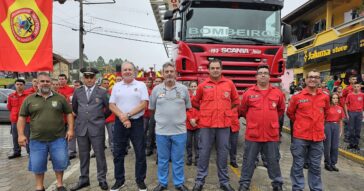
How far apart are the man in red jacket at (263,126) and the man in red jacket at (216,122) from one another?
293mm

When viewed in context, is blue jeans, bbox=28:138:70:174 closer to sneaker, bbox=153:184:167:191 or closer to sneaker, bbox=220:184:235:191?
sneaker, bbox=153:184:167:191

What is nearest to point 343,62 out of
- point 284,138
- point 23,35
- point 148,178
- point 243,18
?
point 284,138

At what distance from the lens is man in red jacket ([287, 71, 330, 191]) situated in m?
4.75

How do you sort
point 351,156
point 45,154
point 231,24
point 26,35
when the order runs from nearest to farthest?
point 45,154 < point 26,35 < point 231,24 < point 351,156

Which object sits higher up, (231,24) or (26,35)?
→ (231,24)

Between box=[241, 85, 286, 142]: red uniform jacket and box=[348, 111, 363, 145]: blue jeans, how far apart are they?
15.1 ft

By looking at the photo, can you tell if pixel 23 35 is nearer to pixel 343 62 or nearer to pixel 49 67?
pixel 49 67

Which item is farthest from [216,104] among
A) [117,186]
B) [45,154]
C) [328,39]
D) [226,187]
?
[328,39]

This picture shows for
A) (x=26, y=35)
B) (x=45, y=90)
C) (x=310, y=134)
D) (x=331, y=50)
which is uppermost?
(x=331, y=50)

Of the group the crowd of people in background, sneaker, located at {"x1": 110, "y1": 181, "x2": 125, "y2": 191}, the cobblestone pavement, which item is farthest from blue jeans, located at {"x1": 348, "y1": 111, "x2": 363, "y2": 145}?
sneaker, located at {"x1": 110, "y1": 181, "x2": 125, "y2": 191}

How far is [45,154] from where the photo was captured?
15.9ft

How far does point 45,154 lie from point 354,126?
728 cm

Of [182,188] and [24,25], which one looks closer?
[182,188]

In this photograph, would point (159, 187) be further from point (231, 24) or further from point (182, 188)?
point (231, 24)
